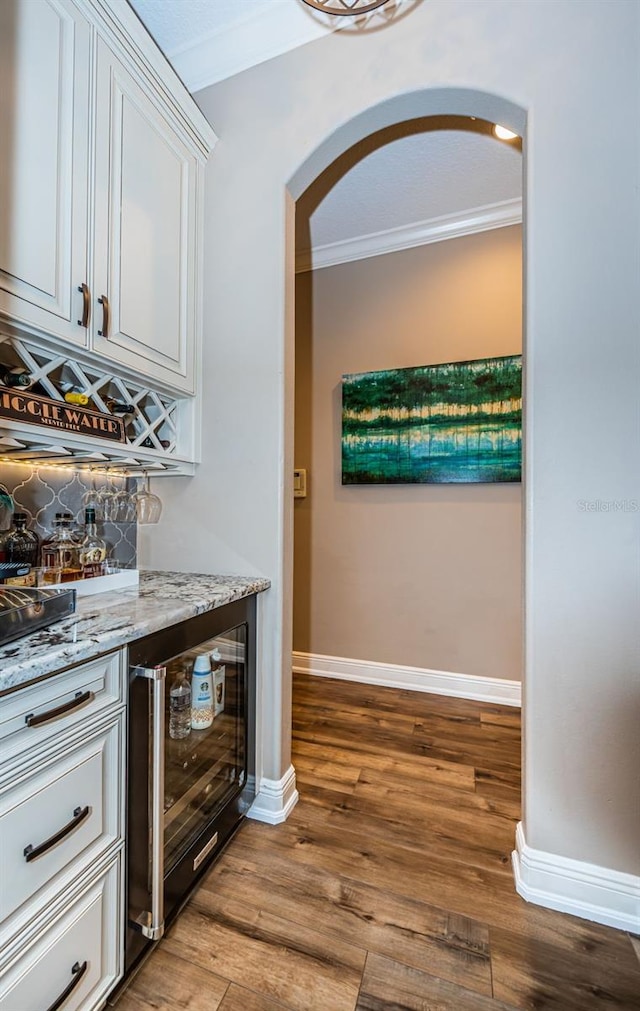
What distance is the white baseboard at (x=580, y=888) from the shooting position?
118cm

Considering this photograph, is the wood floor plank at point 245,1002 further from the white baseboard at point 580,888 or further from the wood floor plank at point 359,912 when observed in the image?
the white baseboard at point 580,888

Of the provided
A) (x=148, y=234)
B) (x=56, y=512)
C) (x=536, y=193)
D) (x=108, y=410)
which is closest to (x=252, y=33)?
(x=148, y=234)

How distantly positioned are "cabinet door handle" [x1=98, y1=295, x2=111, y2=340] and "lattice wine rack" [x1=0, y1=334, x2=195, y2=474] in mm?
79

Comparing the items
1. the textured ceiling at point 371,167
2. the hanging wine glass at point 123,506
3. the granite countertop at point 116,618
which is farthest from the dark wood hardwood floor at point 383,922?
the textured ceiling at point 371,167

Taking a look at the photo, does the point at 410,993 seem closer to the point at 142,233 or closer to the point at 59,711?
the point at 59,711

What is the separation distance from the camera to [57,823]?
2.63 ft

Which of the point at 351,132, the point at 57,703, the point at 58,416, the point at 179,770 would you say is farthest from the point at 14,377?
the point at 351,132

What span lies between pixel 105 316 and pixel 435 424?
6.20 feet

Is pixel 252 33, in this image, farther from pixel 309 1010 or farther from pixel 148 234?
pixel 309 1010

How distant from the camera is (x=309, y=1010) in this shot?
95cm

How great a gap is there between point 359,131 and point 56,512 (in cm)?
178

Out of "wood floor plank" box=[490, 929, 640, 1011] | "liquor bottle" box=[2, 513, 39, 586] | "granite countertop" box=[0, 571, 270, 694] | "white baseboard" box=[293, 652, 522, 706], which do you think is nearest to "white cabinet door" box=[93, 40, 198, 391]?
"liquor bottle" box=[2, 513, 39, 586]

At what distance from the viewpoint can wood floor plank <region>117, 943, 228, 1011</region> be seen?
3.14 feet

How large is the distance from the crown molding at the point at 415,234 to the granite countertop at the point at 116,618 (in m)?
2.35
